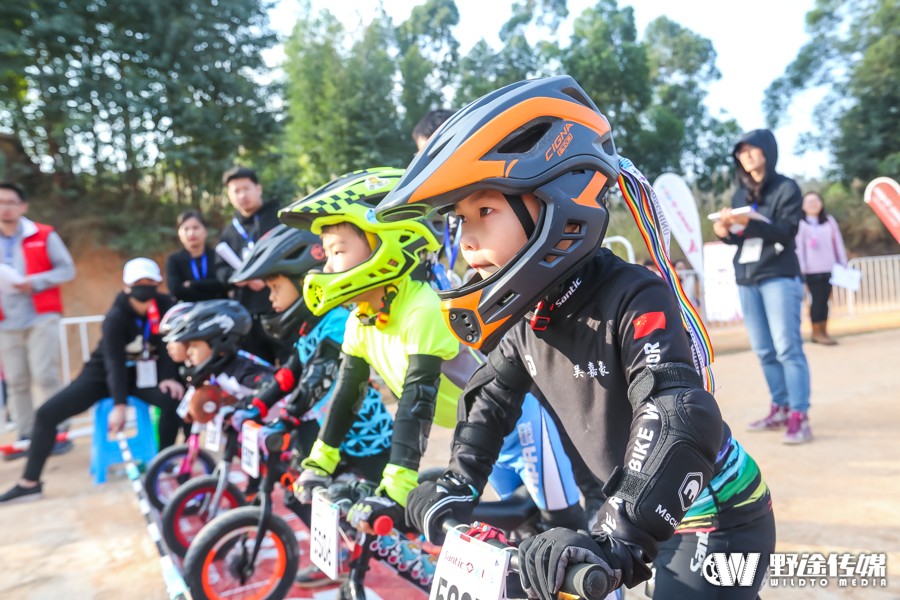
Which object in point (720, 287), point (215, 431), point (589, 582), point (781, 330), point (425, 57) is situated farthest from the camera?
point (425, 57)

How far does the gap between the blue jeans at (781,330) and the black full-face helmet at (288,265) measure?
3.03 m

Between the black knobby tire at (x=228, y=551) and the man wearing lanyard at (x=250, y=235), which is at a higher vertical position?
the man wearing lanyard at (x=250, y=235)

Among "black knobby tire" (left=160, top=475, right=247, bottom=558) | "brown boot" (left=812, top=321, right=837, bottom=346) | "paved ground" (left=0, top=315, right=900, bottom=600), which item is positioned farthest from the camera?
"brown boot" (left=812, top=321, right=837, bottom=346)

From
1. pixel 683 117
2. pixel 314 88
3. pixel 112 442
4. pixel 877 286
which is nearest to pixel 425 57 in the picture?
pixel 314 88

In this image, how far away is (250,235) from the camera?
4801mm

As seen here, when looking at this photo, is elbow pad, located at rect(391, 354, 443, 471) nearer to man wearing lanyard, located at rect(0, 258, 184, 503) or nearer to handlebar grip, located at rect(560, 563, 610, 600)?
handlebar grip, located at rect(560, 563, 610, 600)

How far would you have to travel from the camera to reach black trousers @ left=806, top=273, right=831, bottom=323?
907 cm

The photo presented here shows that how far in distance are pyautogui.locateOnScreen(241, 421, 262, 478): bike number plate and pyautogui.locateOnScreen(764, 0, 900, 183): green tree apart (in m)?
22.9

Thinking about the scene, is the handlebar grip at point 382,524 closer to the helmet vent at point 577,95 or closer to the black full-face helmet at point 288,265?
the helmet vent at point 577,95

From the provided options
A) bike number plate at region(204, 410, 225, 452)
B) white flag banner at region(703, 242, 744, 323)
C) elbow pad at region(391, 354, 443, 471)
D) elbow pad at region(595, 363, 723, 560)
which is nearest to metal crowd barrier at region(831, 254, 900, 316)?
white flag banner at region(703, 242, 744, 323)

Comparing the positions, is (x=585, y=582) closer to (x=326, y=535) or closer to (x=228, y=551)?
(x=326, y=535)

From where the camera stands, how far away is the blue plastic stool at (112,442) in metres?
4.82

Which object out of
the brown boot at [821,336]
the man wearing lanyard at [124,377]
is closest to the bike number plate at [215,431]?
the man wearing lanyard at [124,377]

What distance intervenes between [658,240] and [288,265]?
2.04m
